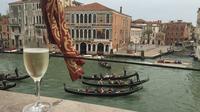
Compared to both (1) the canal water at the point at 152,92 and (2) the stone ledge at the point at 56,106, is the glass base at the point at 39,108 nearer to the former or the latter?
(2) the stone ledge at the point at 56,106

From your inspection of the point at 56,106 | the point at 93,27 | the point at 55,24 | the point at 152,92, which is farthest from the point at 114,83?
the point at 93,27

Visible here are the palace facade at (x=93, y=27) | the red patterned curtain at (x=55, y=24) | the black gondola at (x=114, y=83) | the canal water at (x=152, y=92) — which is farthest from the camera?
the palace facade at (x=93, y=27)

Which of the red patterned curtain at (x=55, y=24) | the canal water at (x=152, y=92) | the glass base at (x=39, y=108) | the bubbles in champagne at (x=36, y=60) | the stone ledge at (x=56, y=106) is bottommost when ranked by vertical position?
the canal water at (x=152, y=92)

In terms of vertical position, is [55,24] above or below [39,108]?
above

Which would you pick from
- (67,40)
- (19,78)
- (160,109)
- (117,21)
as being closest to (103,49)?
(117,21)

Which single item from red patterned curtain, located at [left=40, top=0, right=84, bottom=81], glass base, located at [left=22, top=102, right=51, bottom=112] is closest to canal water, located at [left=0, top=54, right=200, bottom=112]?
red patterned curtain, located at [left=40, top=0, right=84, bottom=81]

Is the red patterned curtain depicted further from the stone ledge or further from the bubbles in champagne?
the bubbles in champagne

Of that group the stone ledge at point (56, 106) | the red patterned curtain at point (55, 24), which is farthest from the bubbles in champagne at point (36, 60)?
the red patterned curtain at point (55, 24)

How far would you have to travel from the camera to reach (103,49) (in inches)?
738

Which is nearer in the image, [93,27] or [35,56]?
[35,56]

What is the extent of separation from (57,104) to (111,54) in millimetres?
17646

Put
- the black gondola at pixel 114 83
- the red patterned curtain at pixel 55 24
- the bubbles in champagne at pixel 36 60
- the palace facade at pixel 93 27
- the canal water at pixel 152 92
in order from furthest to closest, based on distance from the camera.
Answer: the palace facade at pixel 93 27 < the black gondola at pixel 114 83 < the canal water at pixel 152 92 < the red patterned curtain at pixel 55 24 < the bubbles in champagne at pixel 36 60

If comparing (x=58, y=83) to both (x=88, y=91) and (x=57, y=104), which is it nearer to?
(x=88, y=91)

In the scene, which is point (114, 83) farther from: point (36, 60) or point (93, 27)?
point (93, 27)
